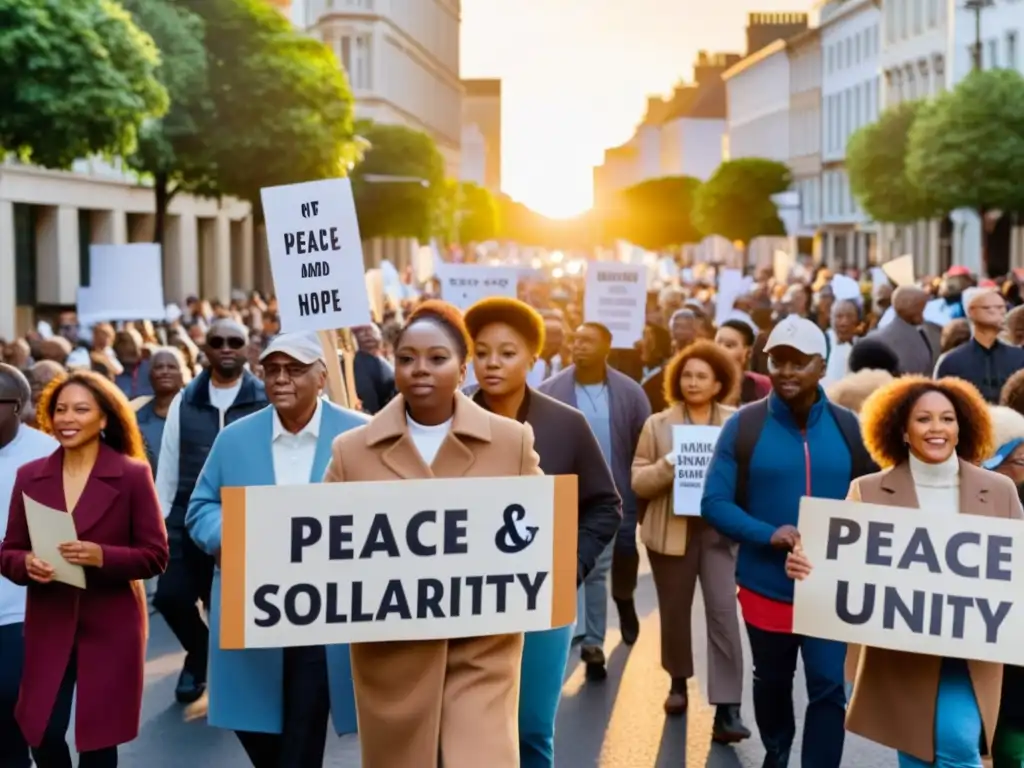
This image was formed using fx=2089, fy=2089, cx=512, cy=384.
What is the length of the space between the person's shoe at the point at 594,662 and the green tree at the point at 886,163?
185 feet

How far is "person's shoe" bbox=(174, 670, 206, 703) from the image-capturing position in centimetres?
1002

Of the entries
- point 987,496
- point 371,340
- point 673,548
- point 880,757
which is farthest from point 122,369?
point 987,496

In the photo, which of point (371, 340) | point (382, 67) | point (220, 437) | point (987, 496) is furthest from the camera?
point (382, 67)

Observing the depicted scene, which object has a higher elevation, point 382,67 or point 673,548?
point 382,67

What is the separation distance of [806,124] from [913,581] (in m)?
107

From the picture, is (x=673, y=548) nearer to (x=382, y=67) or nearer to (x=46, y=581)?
(x=46, y=581)

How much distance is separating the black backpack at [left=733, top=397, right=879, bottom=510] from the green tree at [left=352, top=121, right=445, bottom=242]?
66821mm

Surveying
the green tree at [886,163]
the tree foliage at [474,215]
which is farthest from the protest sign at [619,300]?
the tree foliage at [474,215]

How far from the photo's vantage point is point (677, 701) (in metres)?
9.68

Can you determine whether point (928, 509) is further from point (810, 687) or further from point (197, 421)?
point (197, 421)

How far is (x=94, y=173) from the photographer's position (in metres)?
48.1

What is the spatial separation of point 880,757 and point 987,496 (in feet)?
8.26

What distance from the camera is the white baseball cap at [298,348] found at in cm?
689

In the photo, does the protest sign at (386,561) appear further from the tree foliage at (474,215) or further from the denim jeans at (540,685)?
the tree foliage at (474,215)
